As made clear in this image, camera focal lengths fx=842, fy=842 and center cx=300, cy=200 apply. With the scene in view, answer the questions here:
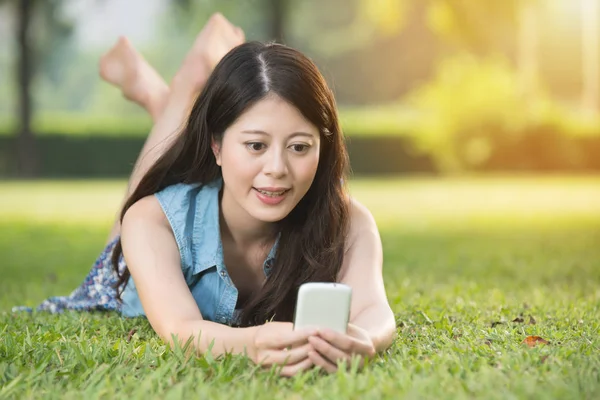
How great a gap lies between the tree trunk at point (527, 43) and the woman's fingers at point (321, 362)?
28.2 m

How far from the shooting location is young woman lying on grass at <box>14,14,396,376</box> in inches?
107

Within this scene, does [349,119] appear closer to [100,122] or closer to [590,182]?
[100,122]

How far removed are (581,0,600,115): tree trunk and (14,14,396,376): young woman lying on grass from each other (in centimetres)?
2694

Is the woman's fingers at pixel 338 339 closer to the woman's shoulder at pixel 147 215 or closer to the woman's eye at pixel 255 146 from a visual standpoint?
the woman's eye at pixel 255 146

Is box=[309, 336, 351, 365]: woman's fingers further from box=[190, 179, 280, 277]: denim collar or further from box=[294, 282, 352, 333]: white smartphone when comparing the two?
box=[190, 179, 280, 277]: denim collar

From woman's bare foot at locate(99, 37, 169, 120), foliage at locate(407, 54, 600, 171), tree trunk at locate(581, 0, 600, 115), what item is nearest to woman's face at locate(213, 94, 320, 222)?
woman's bare foot at locate(99, 37, 169, 120)

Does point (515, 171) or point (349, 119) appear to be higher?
point (349, 119)

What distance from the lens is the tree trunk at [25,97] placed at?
22312 mm

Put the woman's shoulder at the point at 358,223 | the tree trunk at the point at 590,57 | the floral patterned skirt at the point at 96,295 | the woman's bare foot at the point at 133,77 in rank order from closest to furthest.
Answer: the woman's shoulder at the point at 358,223
the floral patterned skirt at the point at 96,295
the woman's bare foot at the point at 133,77
the tree trunk at the point at 590,57

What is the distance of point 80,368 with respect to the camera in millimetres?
2639

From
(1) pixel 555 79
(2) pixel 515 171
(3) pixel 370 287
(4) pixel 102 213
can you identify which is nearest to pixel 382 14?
(1) pixel 555 79

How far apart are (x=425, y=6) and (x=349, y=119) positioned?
1156cm

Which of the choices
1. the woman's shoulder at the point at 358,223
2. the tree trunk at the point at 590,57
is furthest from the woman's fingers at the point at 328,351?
the tree trunk at the point at 590,57

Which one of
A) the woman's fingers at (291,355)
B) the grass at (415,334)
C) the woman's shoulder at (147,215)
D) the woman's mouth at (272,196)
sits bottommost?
the grass at (415,334)
